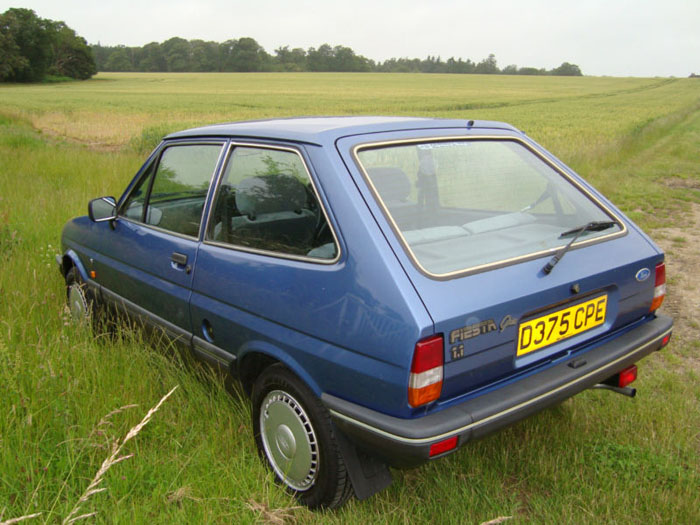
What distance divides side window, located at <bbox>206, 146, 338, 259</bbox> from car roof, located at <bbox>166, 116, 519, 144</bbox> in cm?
9

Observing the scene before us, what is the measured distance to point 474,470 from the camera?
2529 mm

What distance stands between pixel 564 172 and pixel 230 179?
1.68 meters

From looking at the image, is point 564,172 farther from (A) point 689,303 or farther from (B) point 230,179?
(A) point 689,303

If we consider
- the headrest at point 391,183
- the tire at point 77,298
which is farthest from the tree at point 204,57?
the headrest at point 391,183

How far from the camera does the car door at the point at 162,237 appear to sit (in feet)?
9.53

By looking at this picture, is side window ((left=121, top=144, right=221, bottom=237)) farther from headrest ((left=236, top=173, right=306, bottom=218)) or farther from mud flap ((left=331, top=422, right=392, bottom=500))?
mud flap ((left=331, top=422, right=392, bottom=500))

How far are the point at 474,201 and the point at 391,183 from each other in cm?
69

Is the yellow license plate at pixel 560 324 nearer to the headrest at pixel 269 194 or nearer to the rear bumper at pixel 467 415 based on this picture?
the rear bumper at pixel 467 415

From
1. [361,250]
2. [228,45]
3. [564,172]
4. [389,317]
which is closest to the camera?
[389,317]

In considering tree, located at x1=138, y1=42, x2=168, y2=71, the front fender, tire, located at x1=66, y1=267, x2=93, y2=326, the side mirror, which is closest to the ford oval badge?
the side mirror

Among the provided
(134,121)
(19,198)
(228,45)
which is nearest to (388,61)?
(228,45)

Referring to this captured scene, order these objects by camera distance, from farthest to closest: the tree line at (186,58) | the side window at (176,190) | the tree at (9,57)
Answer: the tree line at (186,58)
the tree at (9,57)
the side window at (176,190)

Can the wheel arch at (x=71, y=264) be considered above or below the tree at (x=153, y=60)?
below

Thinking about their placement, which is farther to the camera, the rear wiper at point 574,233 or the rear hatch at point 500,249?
the rear wiper at point 574,233
